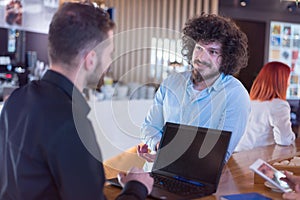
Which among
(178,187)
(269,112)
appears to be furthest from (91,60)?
(269,112)

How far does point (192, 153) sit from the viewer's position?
150 centimetres

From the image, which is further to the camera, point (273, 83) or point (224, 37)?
point (273, 83)

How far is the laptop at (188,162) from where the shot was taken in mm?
1415

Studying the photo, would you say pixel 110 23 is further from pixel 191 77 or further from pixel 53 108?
pixel 191 77

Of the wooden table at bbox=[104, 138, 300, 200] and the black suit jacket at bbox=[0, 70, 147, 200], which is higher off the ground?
the black suit jacket at bbox=[0, 70, 147, 200]

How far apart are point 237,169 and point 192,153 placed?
446mm

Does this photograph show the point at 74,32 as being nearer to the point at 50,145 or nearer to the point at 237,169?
the point at 50,145

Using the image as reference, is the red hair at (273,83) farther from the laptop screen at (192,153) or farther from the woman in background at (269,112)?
the laptop screen at (192,153)

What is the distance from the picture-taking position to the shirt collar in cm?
104

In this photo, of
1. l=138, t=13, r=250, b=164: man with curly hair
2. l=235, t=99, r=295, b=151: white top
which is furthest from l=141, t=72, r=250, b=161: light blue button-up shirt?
l=235, t=99, r=295, b=151: white top

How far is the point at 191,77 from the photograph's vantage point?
1.97 meters

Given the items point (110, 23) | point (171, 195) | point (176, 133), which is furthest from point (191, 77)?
point (110, 23)

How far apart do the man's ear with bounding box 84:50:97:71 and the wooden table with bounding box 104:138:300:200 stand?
0.50 m

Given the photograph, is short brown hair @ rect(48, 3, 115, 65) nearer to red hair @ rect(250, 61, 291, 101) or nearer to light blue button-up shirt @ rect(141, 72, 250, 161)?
light blue button-up shirt @ rect(141, 72, 250, 161)
